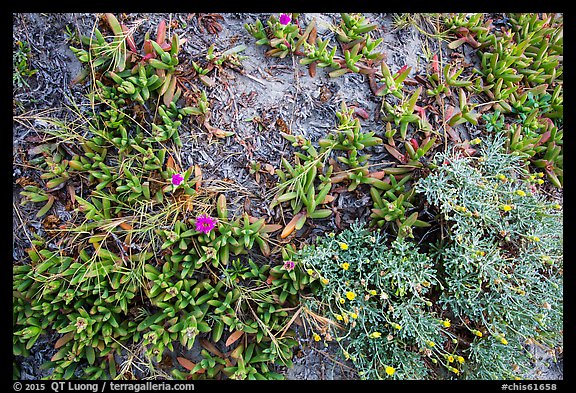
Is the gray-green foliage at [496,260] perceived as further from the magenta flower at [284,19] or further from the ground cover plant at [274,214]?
the magenta flower at [284,19]

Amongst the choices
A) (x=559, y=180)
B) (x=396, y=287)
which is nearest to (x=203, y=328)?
(x=396, y=287)

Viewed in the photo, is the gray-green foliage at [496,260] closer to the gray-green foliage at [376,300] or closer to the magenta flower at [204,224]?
the gray-green foliage at [376,300]

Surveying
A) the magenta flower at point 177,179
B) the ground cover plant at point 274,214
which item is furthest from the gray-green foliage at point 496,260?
the magenta flower at point 177,179

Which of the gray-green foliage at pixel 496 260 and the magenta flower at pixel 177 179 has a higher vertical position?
the magenta flower at pixel 177 179

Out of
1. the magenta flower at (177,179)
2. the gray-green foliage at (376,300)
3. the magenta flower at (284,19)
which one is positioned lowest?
the gray-green foliage at (376,300)

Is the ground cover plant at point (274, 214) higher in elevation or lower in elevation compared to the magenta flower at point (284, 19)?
lower

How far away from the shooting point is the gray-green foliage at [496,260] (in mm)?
3113

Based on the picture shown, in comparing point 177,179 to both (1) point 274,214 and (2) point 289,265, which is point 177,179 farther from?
(2) point 289,265

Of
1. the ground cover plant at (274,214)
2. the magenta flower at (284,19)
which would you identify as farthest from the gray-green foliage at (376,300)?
the magenta flower at (284,19)

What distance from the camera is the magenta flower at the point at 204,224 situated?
10.3 ft

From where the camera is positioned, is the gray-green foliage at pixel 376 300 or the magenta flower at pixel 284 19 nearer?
the gray-green foliage at pixel 376 300

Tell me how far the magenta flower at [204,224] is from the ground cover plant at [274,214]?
18mm

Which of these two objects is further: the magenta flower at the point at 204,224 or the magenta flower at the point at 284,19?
the magenta flower at the point at 284,19
